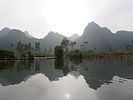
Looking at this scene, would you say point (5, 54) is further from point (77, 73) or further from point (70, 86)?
point (70, 86)

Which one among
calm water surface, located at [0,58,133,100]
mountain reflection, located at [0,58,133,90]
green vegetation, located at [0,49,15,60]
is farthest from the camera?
green vegetation, located at [0,49,15,60]

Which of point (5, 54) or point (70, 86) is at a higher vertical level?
point (5, 54)

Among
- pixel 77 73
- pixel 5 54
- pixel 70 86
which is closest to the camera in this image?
pixel 70 86

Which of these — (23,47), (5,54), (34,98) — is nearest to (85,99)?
(34,98)

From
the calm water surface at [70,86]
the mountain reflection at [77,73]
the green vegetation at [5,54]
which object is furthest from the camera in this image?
the green vegetation at [5,54]

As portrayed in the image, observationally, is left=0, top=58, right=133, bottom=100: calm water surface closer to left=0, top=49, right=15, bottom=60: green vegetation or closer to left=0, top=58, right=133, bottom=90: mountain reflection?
left=0, top=58, right=133, bottom=90: mountain reflection

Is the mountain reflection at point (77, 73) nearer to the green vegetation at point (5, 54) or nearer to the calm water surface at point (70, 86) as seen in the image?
the calm water surface at point (70, 86)

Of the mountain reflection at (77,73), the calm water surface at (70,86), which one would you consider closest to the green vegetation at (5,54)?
the mountain reflection at (77,73)

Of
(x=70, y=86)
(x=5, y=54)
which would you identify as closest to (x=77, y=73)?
(x=70, y=86)

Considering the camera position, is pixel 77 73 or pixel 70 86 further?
pixel 77 73

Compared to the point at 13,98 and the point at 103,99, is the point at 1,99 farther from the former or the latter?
the point at 103,99

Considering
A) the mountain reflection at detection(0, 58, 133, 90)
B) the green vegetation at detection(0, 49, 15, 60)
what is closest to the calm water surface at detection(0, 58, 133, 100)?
the mountain reflection at detection(0, 58, 133, 90)

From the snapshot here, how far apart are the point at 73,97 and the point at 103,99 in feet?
10.0

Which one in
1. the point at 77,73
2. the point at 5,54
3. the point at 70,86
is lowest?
the point at 70,86
